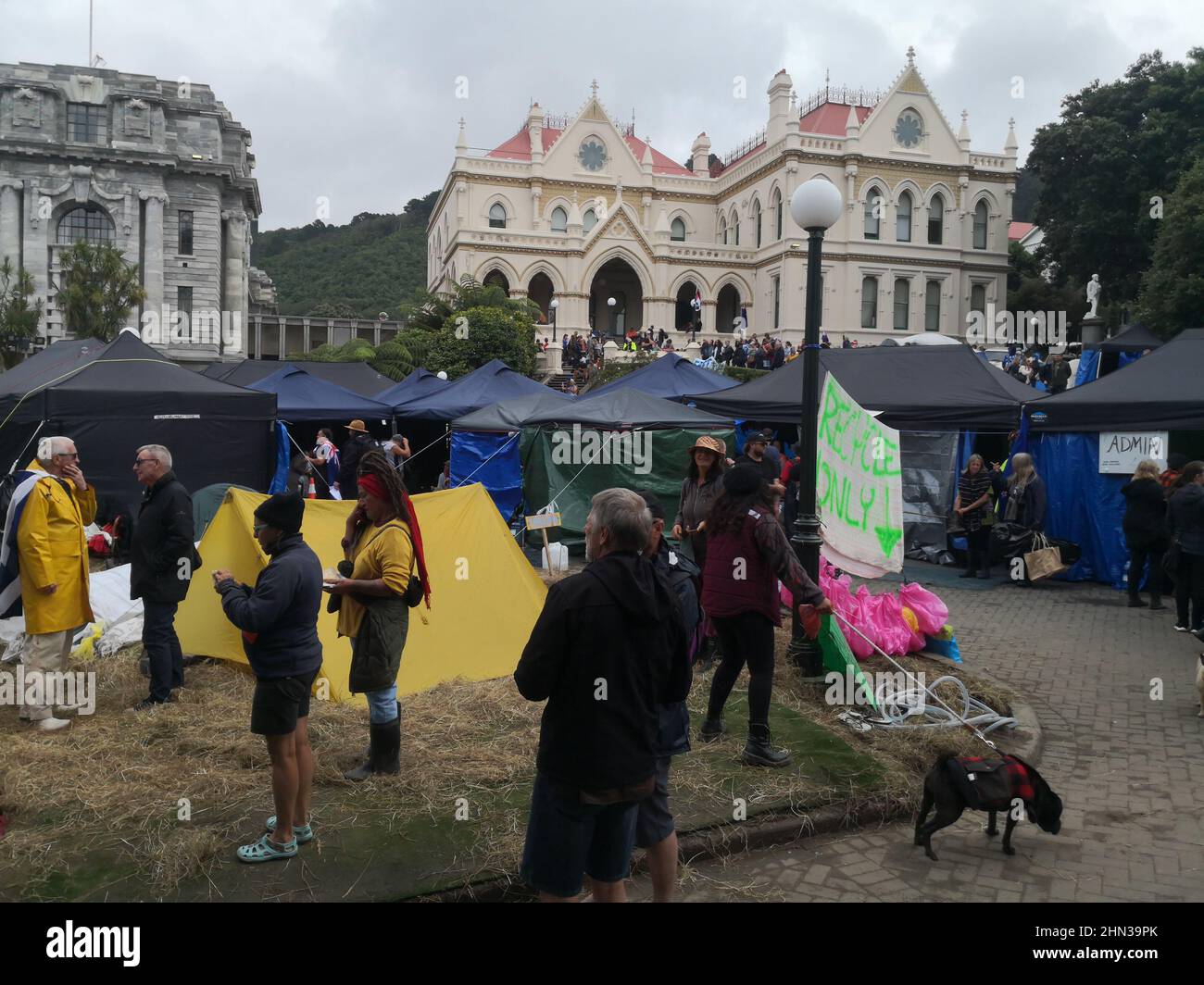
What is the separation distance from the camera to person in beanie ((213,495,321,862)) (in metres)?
3.97

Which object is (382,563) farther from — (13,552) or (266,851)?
(13,552)

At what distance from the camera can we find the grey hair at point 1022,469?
12.3 metres

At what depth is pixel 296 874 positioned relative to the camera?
408cm

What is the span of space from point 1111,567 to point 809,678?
754cm

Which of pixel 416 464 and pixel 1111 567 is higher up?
pixel 416 464

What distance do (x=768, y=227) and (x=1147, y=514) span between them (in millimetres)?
40710

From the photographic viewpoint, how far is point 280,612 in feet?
13.1

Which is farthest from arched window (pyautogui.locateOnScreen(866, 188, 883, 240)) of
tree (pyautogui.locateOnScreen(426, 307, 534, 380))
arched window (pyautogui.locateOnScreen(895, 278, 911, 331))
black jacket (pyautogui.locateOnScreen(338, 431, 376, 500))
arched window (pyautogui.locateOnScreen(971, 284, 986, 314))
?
black jacket (pyautogui.locateOnScreen(338, 431, 376, 500))

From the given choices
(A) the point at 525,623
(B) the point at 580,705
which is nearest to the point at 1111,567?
(A) the point at 525,623

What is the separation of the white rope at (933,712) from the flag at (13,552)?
546 centimetres

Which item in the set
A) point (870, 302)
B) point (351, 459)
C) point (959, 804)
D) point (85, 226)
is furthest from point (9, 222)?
point (959, 804)

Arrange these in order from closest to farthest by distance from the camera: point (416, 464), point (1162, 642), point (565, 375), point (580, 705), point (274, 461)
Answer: point (580, 705) < point (1162, 642) < point (274, 461) < point (416, 464) < point (565, 375)

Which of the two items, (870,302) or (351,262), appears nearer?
(870,302)

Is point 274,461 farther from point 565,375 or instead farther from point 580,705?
point 565,375
